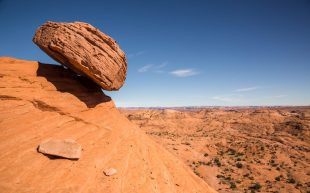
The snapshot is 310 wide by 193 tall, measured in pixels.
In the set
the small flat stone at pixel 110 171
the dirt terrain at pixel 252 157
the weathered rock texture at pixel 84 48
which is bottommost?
the dirt terrain at pixel 252 157

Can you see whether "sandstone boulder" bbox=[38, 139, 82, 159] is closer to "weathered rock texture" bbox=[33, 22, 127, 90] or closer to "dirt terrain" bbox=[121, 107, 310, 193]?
"weathered rock texture" bbox=[33, 22, 127, 90]

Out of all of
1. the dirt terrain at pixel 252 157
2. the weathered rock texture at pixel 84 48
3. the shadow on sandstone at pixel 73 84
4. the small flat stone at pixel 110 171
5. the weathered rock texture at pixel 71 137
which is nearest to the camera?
the weathered rock texture at pixel 71 137

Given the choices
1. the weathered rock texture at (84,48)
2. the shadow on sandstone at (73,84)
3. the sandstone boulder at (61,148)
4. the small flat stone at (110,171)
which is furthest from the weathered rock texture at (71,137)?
the weathered rock texture at (84,48)

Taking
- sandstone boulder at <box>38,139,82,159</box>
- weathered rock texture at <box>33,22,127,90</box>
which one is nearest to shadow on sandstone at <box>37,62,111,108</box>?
weathered rock texture at <box>33,22,127,90</box>

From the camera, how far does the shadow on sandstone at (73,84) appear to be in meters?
14.7

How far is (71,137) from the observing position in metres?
11.9

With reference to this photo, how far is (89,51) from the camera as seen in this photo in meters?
14.0

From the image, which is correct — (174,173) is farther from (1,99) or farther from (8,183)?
(1,99)

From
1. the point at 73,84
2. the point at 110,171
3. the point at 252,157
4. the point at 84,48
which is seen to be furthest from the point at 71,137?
the point at 252,157

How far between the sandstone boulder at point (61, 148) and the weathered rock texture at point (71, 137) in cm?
27

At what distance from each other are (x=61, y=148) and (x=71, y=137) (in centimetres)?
118

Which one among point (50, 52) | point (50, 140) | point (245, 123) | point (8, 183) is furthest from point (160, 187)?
point (245, 123)

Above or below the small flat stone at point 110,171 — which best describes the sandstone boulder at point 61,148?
above

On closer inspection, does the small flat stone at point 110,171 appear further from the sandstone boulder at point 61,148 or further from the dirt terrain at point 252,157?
the dirt terrain at point 252,157
